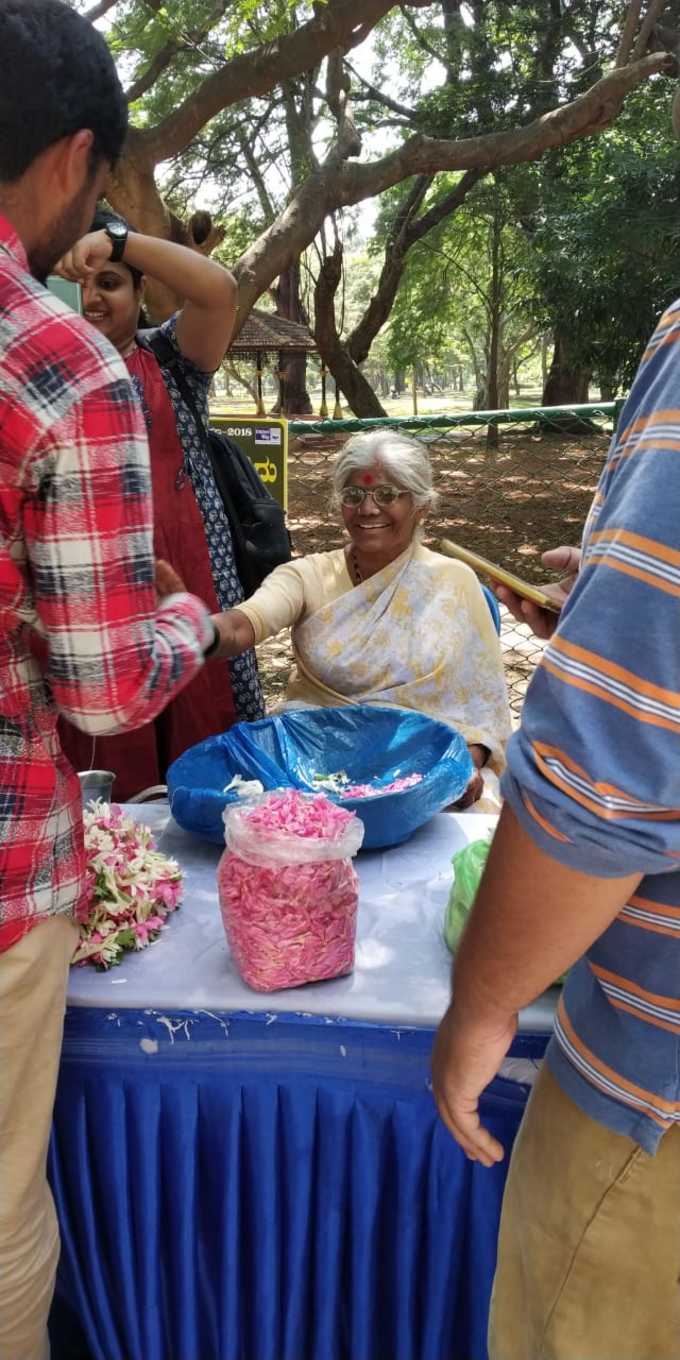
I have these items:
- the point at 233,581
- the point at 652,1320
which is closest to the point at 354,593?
the point at 233,581

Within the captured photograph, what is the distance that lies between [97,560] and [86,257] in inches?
54.2

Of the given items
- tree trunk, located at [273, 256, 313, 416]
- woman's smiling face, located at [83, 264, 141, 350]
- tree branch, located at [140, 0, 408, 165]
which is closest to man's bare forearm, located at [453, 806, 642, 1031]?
woman's smiling face, located at [83, 264, 141, 350]

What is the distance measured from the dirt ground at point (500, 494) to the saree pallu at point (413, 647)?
538cm

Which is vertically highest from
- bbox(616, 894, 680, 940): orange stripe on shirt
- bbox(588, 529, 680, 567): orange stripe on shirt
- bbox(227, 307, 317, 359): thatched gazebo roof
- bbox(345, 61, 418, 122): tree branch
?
bbox(345, 61, 418, 122): tree branch

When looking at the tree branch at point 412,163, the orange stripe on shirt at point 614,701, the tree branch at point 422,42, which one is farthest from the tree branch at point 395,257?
the orange stripe on shirt at point 614,701

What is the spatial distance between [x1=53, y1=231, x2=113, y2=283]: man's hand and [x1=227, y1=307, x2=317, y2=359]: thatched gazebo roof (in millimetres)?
15105

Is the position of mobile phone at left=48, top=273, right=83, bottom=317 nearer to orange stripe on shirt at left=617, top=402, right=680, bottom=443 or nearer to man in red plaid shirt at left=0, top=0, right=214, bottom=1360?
man in red plaid shirt at left=0, top=0, right=214, bottom=1360

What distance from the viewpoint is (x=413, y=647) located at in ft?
8.39

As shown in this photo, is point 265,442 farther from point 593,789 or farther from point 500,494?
point 500,494

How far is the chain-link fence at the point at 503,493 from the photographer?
28.5 ft

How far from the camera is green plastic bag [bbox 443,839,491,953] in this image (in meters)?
1.44

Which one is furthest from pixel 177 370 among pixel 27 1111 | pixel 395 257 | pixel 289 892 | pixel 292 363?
pixel 292 363

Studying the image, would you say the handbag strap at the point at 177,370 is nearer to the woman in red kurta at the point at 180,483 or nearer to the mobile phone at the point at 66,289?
the woman in red kurta at the point at 180,483

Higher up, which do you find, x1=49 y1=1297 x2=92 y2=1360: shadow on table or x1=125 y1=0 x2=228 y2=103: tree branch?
x1=125 y1=0 x2=228 y2=103: tree branch
